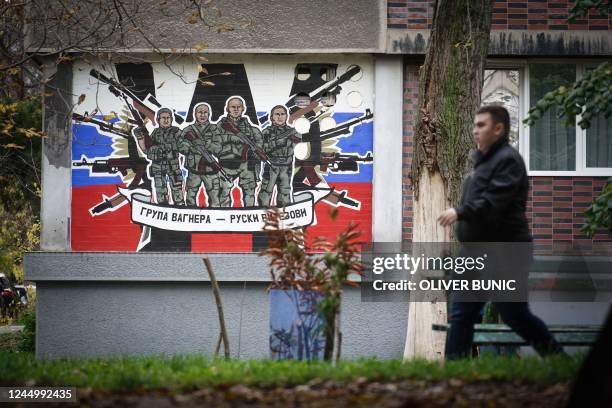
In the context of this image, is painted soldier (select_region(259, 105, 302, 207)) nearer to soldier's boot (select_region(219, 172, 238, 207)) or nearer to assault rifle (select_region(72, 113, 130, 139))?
soldier's boot (select_region(219, 172, 238, 207))

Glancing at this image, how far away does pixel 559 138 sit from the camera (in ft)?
48.2

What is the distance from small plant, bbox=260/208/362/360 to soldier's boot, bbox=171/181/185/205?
6.45 m

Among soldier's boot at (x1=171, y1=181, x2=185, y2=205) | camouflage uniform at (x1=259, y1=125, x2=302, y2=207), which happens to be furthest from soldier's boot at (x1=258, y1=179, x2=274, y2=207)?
soldier's boot at (x1=171, y1=181, x2=185, y2=205)

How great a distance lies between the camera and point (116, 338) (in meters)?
Result: 14.3

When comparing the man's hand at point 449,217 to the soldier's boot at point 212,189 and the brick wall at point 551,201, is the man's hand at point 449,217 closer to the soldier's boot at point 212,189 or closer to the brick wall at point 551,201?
the brick wall at point 551,201

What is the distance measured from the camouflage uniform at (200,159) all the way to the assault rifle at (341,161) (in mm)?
1572

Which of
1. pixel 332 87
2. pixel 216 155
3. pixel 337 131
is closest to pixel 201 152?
pixel 216 155

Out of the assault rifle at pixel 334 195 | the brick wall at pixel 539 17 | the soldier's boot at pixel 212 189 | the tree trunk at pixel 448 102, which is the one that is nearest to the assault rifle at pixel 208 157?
the soldier's boot at pixel 212 189

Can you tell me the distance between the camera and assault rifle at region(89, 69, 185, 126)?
14680mm

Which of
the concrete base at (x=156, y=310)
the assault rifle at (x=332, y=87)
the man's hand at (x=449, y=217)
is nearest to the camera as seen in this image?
the man's hand at (x=449, y=217)

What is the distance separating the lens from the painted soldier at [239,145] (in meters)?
14.5

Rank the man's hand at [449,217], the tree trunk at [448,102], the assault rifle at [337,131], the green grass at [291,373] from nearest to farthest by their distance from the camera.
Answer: the green grass at [291,373], the man's hand at [449,217], the tree trunk at [448,102], the assault rifle at [337,131]

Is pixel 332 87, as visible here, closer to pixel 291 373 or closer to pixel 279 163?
pixel 279 163
